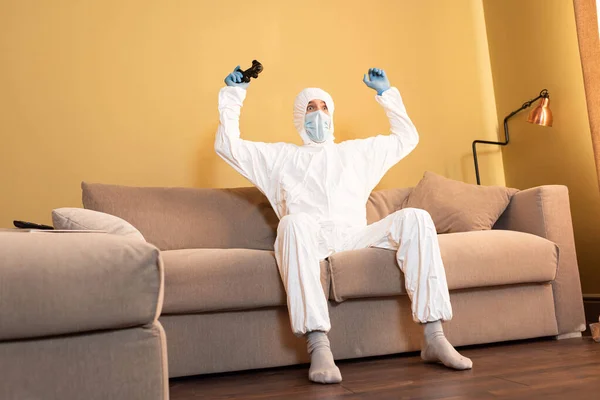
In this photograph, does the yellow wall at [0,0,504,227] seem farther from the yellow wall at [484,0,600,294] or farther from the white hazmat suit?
the white hazmat suit

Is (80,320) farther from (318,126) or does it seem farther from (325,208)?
(318,126)

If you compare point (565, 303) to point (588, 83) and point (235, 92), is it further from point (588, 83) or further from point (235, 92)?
point (235, 92)

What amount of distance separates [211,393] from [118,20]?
237cm

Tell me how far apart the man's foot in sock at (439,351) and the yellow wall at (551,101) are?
158cm

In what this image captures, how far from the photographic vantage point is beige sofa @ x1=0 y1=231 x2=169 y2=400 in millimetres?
1353

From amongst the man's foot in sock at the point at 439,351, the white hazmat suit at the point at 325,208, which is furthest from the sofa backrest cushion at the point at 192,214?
the man's foot in sock at the point at 439,351

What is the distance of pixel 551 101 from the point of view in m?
3.75

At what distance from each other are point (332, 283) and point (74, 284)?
1.26 metres

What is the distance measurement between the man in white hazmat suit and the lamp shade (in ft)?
2.80

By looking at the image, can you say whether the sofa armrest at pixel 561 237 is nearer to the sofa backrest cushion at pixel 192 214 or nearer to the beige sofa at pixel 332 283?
the beige sofa at pixel 332 283

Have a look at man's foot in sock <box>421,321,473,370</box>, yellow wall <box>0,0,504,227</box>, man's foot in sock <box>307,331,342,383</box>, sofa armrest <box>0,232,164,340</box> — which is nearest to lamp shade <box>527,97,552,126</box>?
yellow wall <box>0,0,504,227</box>

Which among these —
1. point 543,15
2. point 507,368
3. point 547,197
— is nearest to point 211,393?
point 507,368

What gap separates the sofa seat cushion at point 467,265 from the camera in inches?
98.0

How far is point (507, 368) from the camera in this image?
2143 millimetres
